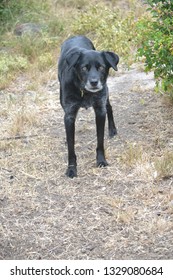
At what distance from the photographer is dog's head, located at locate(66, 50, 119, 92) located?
17.0 ft

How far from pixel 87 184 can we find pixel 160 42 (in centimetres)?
165

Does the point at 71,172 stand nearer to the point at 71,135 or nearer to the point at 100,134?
the point at 71,135

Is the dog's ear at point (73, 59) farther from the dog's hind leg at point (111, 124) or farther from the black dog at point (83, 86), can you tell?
the dog's hind leg at point (111, 124)

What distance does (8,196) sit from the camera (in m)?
5.30

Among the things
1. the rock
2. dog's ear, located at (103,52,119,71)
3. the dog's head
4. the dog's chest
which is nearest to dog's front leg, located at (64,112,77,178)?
the dog's chest

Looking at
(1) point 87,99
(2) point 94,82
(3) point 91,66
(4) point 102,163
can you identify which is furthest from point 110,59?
(4) point 102,163

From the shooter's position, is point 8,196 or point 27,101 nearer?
point 8,196

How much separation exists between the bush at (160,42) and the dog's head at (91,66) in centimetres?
78

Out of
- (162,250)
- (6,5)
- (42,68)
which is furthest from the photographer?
(6,5)

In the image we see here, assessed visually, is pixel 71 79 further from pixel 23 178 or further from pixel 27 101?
pixel 27 101

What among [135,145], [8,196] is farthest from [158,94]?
[8,196]

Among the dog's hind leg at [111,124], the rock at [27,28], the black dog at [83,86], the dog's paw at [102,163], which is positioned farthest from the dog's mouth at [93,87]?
the rock at [27,28]

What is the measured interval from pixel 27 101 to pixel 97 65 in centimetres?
264

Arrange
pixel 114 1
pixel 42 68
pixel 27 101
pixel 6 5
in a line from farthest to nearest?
pixel 114 1 → pixel 6 5 → pixel 42 68 → pixel 27 101
